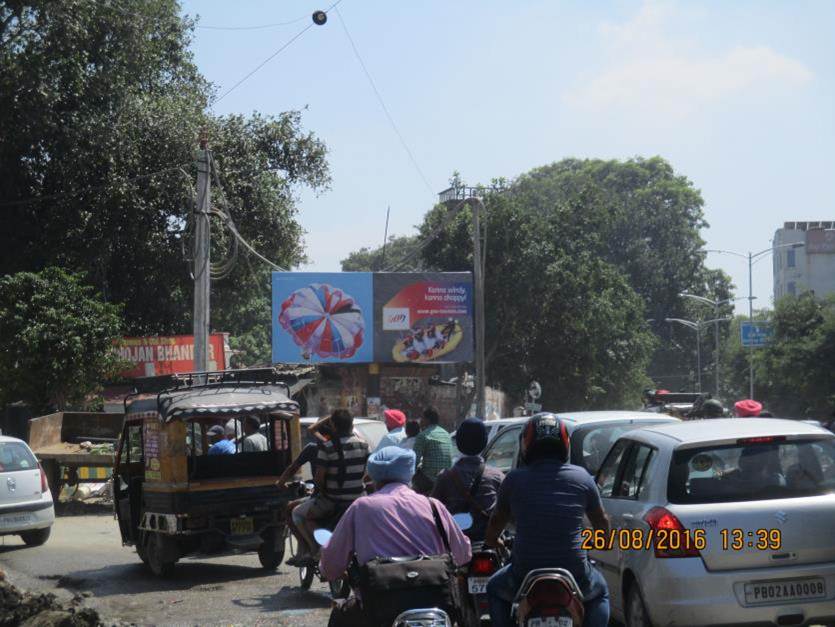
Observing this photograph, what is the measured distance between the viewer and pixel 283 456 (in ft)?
44.4

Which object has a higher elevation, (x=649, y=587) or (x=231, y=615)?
(x=649, y=587)

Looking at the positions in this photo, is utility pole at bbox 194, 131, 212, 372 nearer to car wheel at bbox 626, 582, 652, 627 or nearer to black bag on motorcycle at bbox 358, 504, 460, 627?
car wheel at bbox 626, 582, 652, 627

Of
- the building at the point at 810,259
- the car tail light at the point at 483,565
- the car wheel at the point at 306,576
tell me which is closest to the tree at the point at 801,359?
the building at the point at 810,259

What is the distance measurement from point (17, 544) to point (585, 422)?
31.4 ft

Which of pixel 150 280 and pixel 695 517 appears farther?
pixel 150 280

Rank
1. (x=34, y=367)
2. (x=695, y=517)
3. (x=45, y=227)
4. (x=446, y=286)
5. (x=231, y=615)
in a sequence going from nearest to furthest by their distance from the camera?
1. (x=695, y=517)
2. (x=231, y=615)
3. (x=34, y=367)
4. (x=45, y=227)
5. (x=446, y=286)

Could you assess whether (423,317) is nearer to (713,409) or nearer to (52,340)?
(52,340)

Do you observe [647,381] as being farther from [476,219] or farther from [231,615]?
[231,615]

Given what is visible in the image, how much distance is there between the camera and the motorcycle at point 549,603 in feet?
16.8

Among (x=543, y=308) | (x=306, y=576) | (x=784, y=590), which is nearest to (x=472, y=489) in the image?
(x=784, y=590)

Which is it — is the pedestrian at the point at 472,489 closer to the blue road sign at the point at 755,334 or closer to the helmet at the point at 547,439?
the helmet at the point at 547,439

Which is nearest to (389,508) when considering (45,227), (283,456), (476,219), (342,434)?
(342,434)

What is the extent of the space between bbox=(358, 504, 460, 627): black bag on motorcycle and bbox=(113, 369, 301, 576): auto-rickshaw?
6462 millimetres

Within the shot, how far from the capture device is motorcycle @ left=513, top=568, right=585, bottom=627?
5.12 meters
